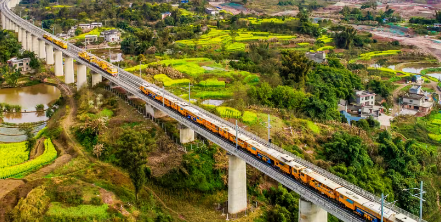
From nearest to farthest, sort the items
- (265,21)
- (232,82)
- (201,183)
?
1. (201,183)
2. (232,82)
3. (265,21)

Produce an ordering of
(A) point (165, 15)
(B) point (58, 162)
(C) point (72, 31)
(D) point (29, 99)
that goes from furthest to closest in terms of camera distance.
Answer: (A) point (165, 15)
(C) point (72, 31)
(D) point (29, 99)
(B) point (58, 162)

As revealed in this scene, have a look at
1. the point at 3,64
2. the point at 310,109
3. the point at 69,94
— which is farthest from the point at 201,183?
the point at 3,64

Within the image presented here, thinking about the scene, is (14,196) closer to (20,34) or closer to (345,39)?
(20,34)

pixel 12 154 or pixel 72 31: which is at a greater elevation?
pixel 72 31

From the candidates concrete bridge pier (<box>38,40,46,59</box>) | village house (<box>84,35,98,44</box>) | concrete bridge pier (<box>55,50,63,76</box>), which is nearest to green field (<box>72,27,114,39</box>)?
village house (<box>84,35,98,44</box>)

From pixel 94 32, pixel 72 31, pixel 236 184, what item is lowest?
pixel 236 184

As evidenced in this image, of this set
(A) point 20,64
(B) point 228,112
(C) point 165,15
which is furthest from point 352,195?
(C) point 165,15

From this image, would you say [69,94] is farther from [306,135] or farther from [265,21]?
[265,21]
